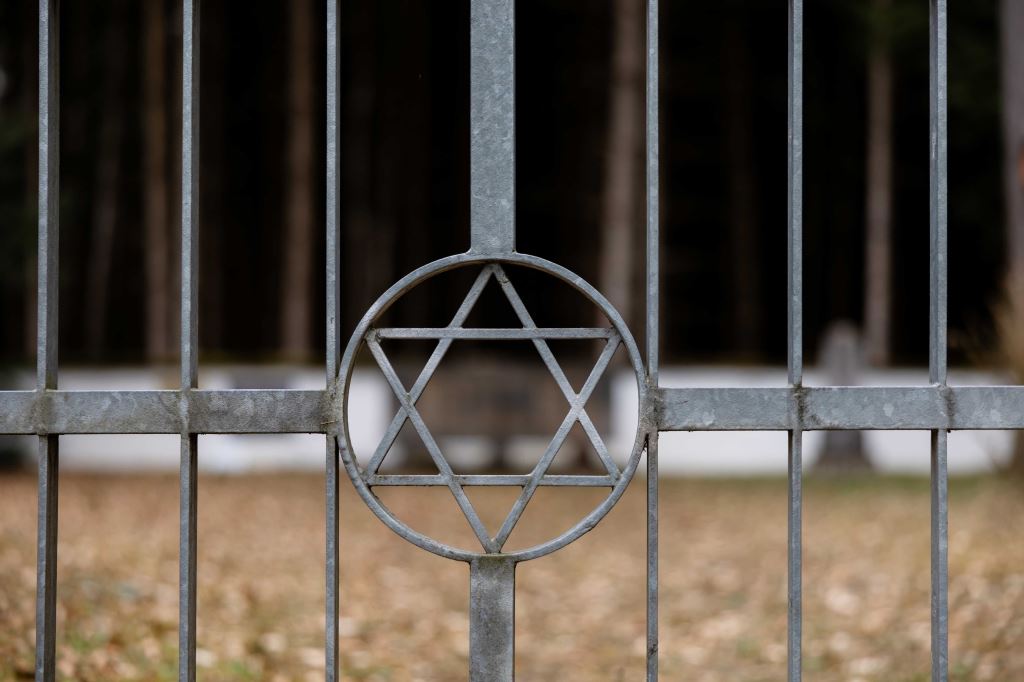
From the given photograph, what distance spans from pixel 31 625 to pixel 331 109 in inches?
103

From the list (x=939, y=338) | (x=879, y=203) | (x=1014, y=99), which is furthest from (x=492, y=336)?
(x=879, y=203)

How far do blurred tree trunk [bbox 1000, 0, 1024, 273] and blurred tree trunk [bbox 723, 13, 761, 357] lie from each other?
1143cm

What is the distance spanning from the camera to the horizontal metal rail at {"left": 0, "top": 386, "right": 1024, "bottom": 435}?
2314mm

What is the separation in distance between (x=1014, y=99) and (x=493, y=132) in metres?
6.05

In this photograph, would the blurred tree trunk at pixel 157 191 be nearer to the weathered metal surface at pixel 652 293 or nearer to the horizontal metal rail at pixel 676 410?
the horizontal metal rail at pixel 676 410

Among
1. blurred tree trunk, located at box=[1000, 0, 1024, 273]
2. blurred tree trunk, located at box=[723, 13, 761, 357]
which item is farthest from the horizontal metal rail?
blurred tree trunk, located at box=[723, 13, 761, 357]

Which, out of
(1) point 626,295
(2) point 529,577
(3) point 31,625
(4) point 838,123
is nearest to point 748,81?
(4) point 838,123

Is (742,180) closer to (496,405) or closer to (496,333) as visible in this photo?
(496,405)

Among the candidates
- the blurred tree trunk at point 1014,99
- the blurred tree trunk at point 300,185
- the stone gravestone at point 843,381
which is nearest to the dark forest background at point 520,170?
the blurred tree trunk at point 300,185

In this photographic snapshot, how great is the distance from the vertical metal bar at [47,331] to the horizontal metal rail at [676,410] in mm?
79

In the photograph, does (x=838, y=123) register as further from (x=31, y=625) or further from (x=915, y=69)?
(x=31, y=625)

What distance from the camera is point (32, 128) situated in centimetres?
1120

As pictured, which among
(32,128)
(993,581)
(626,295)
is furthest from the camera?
(626,295)

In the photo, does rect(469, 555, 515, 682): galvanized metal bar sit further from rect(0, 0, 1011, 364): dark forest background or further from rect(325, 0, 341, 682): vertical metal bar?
rect(0, 0, 1011, 364): dark forest background
